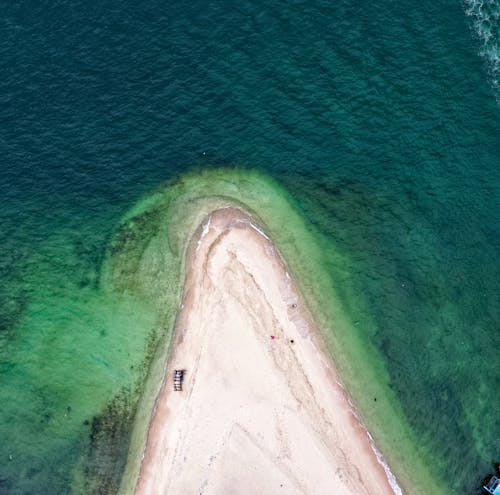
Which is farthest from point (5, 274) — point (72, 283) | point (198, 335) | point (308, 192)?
point (308, 192)

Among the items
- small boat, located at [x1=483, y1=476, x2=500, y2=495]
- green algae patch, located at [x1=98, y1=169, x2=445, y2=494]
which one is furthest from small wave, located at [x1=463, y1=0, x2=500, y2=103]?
small boat, located at [x1=483, y1=476, x2=500, y2=495]

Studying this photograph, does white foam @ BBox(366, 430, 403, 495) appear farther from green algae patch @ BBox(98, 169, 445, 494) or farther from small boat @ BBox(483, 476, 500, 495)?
small boat @ BBox(483, 476, 500, 495)

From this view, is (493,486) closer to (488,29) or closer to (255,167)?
(255,167)

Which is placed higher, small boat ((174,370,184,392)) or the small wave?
the small wave

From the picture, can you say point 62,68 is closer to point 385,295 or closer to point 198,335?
point 198,335

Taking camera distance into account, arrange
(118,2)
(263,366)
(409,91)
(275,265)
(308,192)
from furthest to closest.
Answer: (118,2), (409,91), (308,192), (275,265), (263,366)

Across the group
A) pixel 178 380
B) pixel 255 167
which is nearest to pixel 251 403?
pixel 178 380

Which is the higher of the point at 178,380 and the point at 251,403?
the point at 178,380
